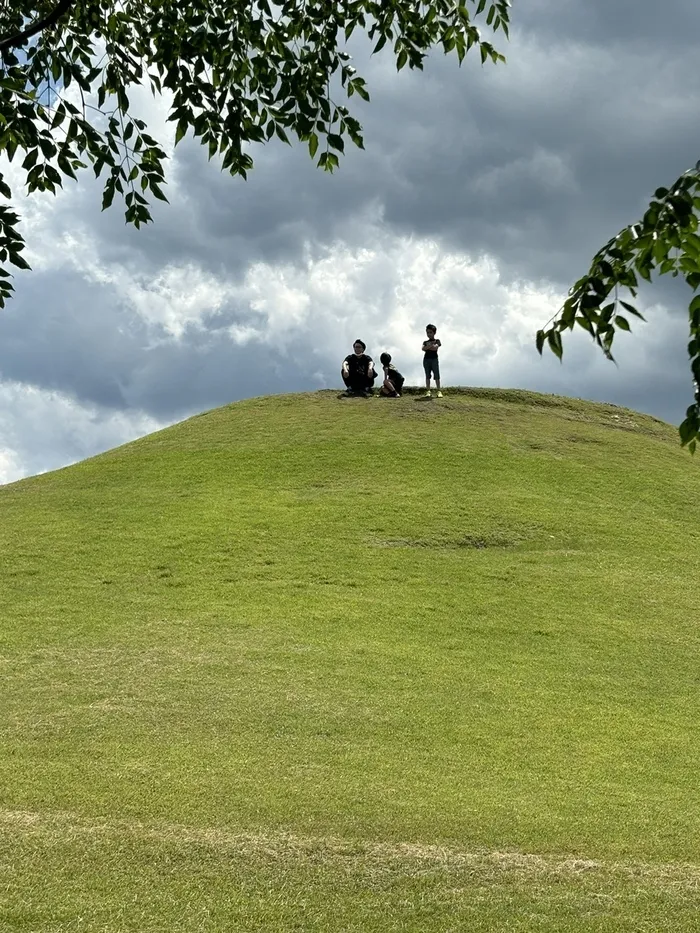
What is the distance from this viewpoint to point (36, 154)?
295 inches

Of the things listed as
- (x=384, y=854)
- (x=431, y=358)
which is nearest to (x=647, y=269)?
(x=384, y=854)

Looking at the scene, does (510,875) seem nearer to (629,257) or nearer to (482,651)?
(629,257)

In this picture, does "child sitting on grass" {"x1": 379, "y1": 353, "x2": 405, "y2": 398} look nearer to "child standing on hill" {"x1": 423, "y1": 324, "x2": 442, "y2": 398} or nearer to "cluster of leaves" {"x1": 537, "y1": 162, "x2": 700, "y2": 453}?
"child standing on hill" {"x1": 423, "y1": 324, "x2": 442, "y2": 398}

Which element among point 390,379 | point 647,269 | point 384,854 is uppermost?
point 390,379

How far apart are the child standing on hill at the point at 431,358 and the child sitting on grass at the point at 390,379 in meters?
0.95

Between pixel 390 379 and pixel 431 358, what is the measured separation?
73.3 inches

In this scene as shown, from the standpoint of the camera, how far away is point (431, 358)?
1131 inches

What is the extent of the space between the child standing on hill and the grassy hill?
15.5 ft

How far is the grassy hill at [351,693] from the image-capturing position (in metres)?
6.80

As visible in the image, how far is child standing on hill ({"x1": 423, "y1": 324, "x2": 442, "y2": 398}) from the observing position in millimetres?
27578

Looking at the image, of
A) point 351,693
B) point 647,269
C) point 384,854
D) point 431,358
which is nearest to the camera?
point 647,269

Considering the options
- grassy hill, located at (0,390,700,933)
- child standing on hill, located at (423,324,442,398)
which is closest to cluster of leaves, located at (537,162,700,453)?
grassy hill, located at (0,390,700,933)

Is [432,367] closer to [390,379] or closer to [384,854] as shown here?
[390,379]

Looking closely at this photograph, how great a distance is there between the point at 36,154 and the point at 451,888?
6658mm
